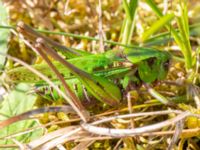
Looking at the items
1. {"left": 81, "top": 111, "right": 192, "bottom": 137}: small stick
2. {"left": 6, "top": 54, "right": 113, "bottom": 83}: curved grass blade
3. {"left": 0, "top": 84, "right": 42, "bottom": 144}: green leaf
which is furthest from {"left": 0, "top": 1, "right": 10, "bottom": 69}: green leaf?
{"left": 81, "top": 111, "right": 192, "bottom": 137}: small stick

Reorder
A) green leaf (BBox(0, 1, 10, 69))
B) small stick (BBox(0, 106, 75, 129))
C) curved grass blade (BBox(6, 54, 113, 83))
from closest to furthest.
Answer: small stick (BBox(0, 106, 75, 129)) → curved grass blade (BBox(6, 54, 113, 83)) → green leaf (BBox(0, 1, 10, 69))

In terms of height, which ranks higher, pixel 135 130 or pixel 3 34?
pixel 3 34

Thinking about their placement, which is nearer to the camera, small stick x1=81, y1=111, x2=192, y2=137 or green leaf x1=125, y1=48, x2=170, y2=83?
small stick x1=81, y1=111, x2=192, y2=137

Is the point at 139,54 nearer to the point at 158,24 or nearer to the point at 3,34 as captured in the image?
the point at 158,24

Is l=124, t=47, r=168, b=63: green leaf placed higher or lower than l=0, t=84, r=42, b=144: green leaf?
higher

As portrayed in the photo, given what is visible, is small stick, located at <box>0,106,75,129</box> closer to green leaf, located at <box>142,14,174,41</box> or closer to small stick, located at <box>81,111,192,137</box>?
small stick, located at <box>81,111,192,137</box>

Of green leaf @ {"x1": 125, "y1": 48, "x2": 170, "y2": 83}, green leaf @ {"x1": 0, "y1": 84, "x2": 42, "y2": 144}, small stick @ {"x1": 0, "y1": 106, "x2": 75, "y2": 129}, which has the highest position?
green leaf @ {"x1": 125, "y1": 48, "x2": 170, "y2": 83}

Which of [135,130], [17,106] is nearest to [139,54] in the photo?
[135,130]

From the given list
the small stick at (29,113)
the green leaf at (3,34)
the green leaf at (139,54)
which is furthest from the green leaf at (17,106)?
the green leaf at (139,54)

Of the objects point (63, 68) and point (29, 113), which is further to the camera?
point (63, 68)

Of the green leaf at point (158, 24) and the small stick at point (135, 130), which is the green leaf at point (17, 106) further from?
the green leaf at point (158, 24)

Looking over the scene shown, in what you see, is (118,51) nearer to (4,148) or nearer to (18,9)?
(4,148)
